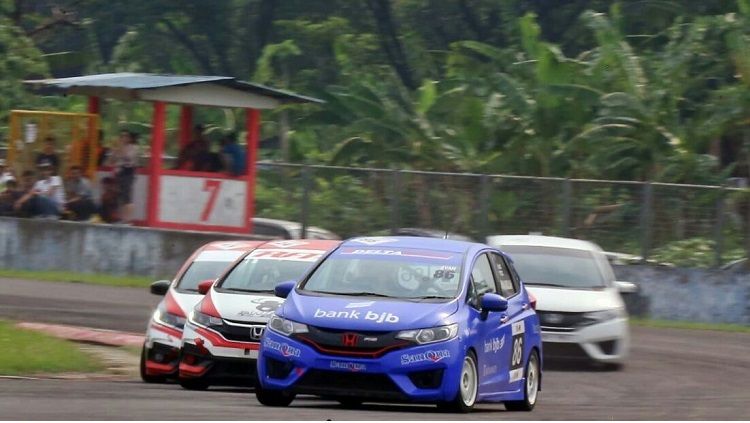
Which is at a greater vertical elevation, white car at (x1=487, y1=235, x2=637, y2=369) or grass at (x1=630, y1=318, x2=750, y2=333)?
white car at (x1=487, y1=235, x2=637, y2=369)

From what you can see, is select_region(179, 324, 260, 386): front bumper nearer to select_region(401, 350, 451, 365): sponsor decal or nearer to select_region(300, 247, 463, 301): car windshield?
select_region(300, 247, 463, 301): car windshield

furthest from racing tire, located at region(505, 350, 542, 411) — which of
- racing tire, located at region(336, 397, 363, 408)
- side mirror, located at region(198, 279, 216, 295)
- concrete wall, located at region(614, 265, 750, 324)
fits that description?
concrete wall, located at region(614, 265, 750, 324)

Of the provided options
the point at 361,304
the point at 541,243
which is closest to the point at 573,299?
the point at 541,243

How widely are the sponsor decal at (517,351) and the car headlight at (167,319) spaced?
3.27 meters

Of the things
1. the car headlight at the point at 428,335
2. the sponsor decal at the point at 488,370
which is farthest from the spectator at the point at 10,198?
the car headlight at the point at 428,335

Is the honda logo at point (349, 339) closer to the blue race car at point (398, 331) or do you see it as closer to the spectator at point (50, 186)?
the blue race car at point (398, 331)

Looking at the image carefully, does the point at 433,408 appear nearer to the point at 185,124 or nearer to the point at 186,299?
the point at 186,299

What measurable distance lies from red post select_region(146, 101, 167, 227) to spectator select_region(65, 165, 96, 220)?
111 cm

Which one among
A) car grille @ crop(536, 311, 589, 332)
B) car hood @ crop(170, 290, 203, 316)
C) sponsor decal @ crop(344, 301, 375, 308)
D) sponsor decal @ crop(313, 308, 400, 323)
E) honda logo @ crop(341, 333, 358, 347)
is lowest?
car grille @ crop(536, 311, 589, 332)

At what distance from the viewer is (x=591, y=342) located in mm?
17859

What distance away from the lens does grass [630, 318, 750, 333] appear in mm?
25133

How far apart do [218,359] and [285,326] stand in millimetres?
2133

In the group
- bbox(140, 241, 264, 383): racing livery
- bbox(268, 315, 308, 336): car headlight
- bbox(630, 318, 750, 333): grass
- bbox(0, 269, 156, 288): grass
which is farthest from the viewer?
bbox(0, 269, 156, 288): grass

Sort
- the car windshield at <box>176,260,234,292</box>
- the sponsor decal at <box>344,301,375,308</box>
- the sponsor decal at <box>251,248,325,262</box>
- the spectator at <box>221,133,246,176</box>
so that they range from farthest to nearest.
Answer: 1. the spectator at <box>221,133,246,176</box>
2. the car windshield at <box>176,260,234,292</box>
3. the sponsor decal at <box>251,248,325,262</box>
4. the sponsor decal at <box>344,301,375,308</box>
